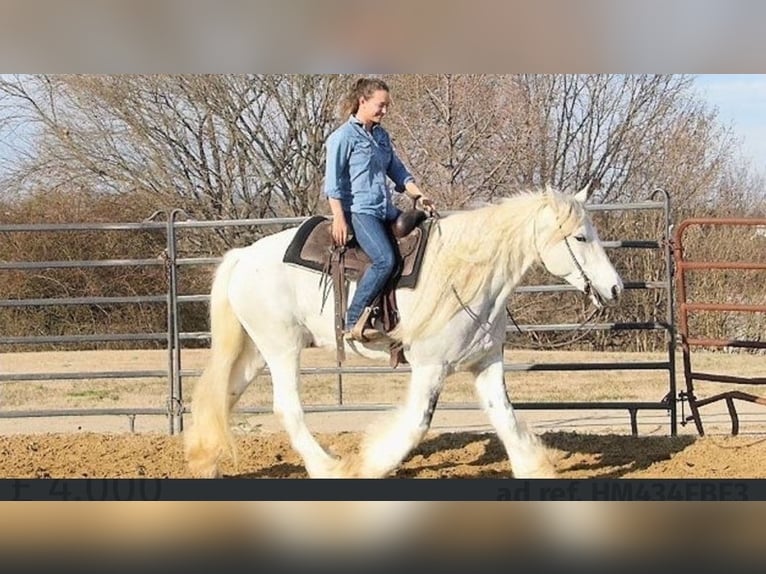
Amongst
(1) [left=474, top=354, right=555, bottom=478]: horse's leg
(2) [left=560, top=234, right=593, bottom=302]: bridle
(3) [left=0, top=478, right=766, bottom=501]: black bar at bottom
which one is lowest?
(3) [left=0, top=478, right=766, bottom=501]: black bar at bottom

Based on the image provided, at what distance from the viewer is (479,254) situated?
4684mm

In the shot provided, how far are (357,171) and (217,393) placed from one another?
1500mm

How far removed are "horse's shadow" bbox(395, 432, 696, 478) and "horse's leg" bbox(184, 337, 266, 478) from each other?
1041 millimetres

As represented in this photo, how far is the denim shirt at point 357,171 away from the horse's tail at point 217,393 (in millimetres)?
861

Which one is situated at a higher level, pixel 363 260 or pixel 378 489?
pixel 363 260

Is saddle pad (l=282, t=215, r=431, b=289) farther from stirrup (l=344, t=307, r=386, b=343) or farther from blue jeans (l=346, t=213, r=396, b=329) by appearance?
stirrup (l=344, t=307, r=386, b=343)

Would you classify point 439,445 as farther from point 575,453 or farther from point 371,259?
point 371,259

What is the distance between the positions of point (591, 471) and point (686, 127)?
312 inches

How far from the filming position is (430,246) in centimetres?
477

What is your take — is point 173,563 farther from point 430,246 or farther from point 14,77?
point 14,77

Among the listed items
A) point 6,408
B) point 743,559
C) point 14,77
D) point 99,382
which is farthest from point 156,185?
point 743,559

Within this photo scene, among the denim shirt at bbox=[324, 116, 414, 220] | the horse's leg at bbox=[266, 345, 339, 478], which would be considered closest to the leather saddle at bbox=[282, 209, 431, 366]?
the denim shirt at bbox=[324, 116, 414, 220]

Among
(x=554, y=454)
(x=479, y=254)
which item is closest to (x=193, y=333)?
(x=479, y=254)

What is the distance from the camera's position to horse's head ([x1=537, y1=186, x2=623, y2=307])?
4.65 metres
